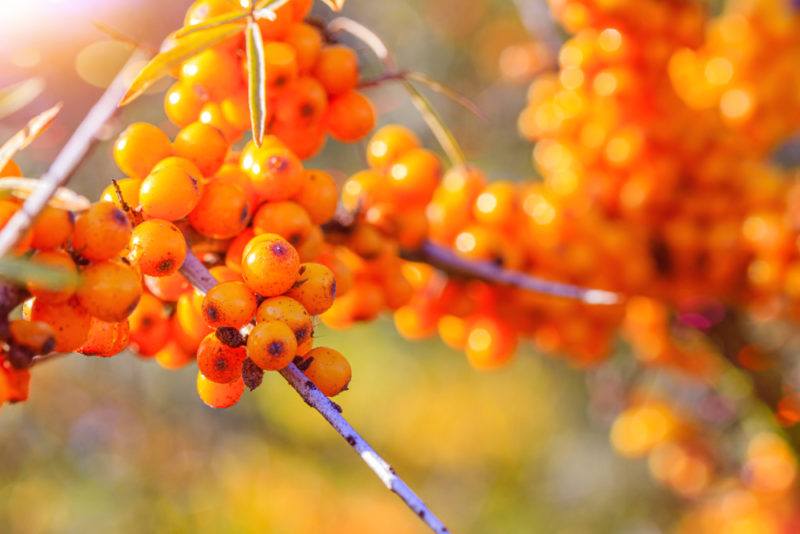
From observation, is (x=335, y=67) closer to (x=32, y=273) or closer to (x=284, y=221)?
(x=284, y=221)

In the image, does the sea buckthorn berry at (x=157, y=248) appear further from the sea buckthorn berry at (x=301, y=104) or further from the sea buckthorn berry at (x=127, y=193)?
the sea buckthorn berry at (x=301, y=104)

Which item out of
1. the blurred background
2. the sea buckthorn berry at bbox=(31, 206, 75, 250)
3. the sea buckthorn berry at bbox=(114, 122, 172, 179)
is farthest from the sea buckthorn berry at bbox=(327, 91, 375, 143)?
the blurred background

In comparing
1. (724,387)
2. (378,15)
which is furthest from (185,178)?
(378,15)

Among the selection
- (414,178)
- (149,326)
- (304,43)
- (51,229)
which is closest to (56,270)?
(51,229)

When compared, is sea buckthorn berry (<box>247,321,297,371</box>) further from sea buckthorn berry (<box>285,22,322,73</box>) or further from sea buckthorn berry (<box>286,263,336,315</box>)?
sea buckthorn berry (<box>285,22,322,73</box>)

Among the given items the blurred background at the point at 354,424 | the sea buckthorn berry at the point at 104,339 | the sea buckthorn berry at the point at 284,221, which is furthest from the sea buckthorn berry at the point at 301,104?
the blurred background at the point at 354,424
